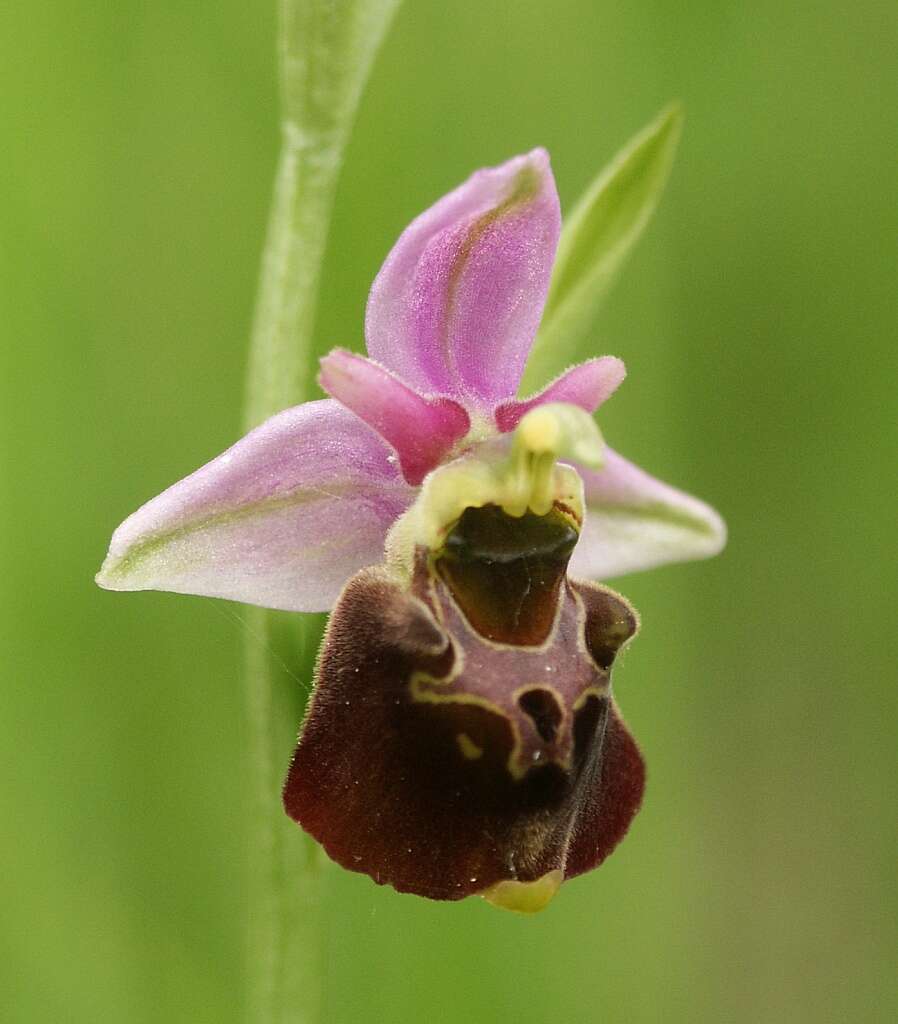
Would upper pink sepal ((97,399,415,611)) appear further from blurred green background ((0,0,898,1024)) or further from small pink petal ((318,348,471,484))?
blurred green background ((0,0,898,1024))

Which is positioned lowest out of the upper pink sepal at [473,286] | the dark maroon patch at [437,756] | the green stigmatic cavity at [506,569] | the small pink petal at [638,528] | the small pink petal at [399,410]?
the dark maroon patch at [437,756]

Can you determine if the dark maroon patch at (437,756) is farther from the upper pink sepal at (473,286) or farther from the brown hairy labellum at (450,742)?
the upper pink sepal at (473,286)

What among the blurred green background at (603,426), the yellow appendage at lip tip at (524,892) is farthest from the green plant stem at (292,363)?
the blurred green background at (603,426)

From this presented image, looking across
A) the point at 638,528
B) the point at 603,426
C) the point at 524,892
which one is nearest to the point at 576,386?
the point at 638,528

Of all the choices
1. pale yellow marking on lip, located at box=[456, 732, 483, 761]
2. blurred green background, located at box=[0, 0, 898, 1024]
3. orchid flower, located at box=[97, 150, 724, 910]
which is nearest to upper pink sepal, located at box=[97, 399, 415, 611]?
orchid flower, located at box=[97, 150, 724, 910]

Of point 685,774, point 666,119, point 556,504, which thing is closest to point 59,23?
point 666,119
